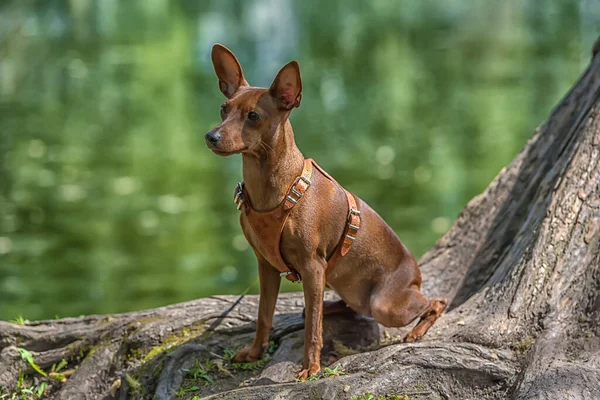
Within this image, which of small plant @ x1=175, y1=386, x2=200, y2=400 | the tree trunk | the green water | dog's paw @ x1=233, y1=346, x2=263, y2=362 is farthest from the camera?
the green water

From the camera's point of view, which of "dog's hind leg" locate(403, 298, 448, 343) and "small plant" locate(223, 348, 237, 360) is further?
"small plant" locate(223, 348, 237, 360)

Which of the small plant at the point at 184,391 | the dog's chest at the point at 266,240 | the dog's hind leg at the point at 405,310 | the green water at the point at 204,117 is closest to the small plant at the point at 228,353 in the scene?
the small plant at the point at 184,391

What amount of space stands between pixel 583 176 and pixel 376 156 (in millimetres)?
7916

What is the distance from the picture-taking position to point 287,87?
3.47 meters

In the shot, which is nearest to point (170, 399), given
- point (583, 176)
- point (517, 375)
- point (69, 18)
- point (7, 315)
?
point (517, 375)

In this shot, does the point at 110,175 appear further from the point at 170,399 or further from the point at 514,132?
the point at 170,399

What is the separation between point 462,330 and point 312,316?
0.80m

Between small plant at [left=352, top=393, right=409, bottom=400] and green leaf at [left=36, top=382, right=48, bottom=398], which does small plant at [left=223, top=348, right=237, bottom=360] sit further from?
green leaf at [left=36, top=382, right=48, bottom=398]

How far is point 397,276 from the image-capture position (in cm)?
410

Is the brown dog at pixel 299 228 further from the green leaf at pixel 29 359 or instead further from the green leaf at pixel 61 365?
the green leaf at pixel 29 359

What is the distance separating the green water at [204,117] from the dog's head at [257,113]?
20.6 feet

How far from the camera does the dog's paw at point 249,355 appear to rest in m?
4.14

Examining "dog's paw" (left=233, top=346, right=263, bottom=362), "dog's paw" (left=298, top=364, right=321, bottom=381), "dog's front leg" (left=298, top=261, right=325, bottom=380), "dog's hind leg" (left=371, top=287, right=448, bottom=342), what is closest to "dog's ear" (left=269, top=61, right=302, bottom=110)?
"dog's front leg" (left=298, top=261, right=325, bottom=380)

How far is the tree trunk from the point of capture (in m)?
3.54
